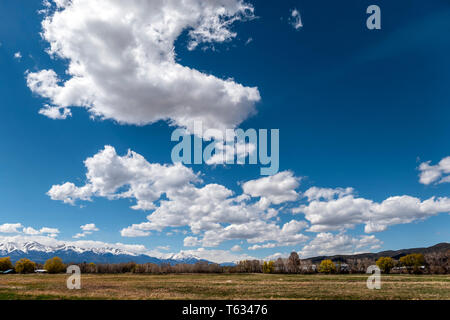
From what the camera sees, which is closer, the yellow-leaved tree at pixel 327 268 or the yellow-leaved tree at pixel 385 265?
the yellow-leaved tree at pixel 327 268

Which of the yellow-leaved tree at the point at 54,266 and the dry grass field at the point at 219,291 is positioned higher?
the dry grass field at the point at 219,291
